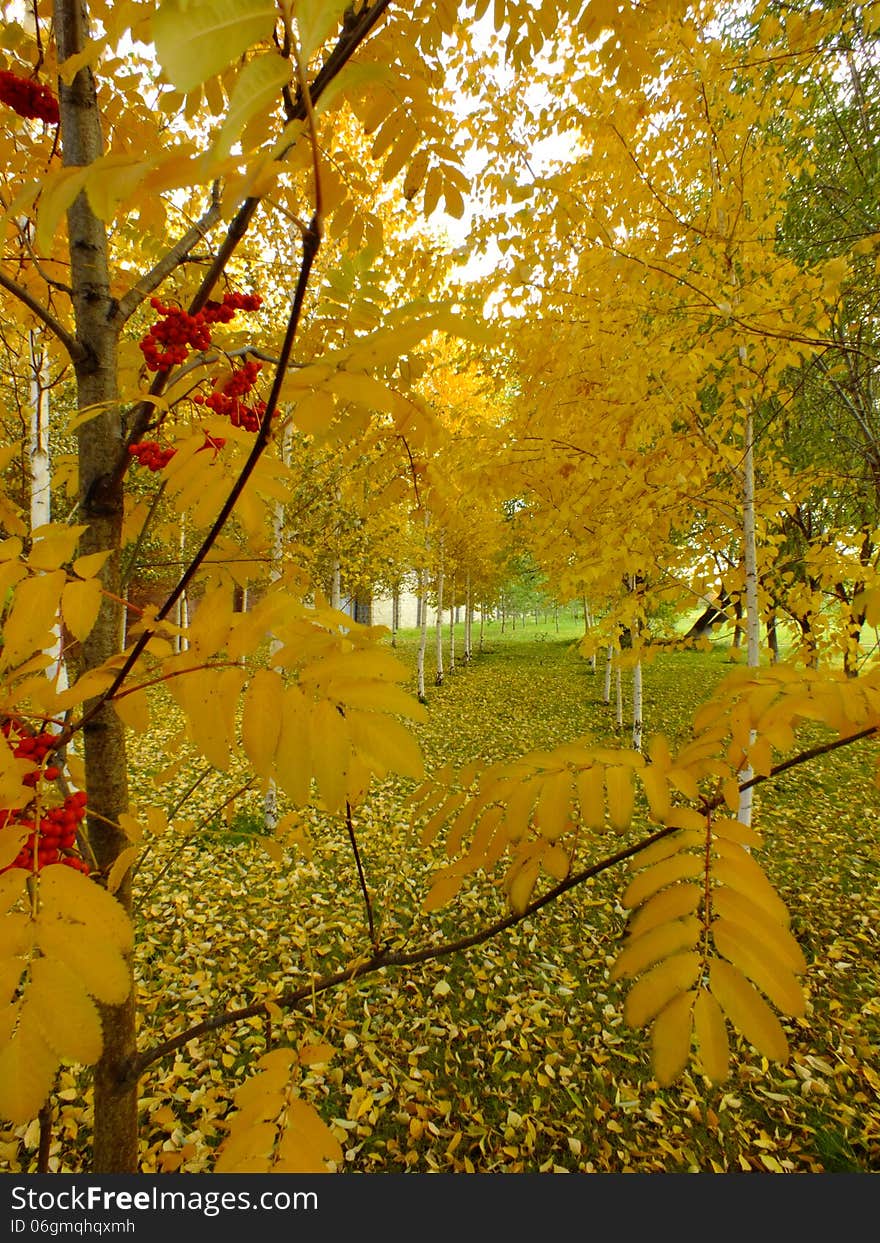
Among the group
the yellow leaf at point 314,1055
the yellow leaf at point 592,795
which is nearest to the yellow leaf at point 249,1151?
the yellow leaf at point 314,1055

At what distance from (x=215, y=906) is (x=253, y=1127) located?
15.5ft

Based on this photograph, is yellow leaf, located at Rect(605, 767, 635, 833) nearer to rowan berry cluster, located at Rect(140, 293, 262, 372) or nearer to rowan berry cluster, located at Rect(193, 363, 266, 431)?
rowan berry cluster, located at Rect(193, 363, 266, 431)

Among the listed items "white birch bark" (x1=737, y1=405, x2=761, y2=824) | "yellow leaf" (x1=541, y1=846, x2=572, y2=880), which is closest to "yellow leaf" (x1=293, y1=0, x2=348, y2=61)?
"yellow leaf" (x1=541, y1=846, x2=572, y2=880)

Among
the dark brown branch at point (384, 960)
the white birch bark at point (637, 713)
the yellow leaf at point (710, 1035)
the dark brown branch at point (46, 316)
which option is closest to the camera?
the yellow leaf at point (710, 1035)

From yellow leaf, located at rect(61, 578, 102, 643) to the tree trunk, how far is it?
0.42m

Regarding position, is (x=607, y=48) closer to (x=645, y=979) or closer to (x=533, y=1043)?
(x=645, y=979)

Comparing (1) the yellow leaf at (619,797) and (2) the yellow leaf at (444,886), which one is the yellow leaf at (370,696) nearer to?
(1) the yellow leaf at (619,797)

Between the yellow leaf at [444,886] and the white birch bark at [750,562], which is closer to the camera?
the yellow leaf at [444,886]

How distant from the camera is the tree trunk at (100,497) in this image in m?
1.30

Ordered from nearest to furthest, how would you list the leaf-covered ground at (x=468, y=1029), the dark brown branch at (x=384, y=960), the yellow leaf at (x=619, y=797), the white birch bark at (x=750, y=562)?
the yellow leaf at (x=619, y=797), the dark brown branch at (x=384, y=960), the leaf-covered ground at (x=468, y=1029), the white birch bark at (x=750, y=562)

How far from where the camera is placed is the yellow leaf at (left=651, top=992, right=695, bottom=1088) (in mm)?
719

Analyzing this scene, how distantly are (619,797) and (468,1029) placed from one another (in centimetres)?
365

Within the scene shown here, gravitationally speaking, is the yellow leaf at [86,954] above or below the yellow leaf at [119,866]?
above

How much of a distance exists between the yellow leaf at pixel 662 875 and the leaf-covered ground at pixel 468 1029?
1.87 feet
